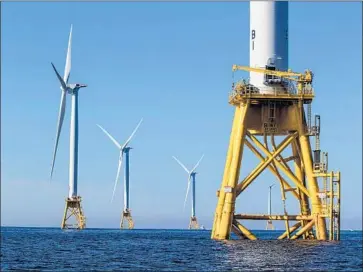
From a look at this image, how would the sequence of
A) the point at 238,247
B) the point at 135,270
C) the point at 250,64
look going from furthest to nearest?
the point at 250,64
the point at 238,247
the point at 135,270

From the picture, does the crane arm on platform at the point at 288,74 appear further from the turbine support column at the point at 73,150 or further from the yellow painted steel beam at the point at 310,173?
the turbine support column at the point at 73,150

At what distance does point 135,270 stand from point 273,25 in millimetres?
39944

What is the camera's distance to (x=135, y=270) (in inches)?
1831

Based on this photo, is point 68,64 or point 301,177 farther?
point 68,64

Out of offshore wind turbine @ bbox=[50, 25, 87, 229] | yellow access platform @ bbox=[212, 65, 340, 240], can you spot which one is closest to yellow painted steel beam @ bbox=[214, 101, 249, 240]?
yellow access platform @ bbox=[212, 65, 340, 240]

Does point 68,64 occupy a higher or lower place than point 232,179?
higher

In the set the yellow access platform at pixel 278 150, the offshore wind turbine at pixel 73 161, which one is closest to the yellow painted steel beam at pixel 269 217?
the yellow access platform at pixel 278 150

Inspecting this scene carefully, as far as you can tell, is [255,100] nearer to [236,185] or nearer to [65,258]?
[236,185]

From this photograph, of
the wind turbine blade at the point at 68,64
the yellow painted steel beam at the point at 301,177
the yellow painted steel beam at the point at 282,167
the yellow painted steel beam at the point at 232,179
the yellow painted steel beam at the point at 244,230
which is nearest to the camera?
the yellow painted steel beam at the point at 232,179

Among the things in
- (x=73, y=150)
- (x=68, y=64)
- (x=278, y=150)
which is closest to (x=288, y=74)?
(x=278, y=150)

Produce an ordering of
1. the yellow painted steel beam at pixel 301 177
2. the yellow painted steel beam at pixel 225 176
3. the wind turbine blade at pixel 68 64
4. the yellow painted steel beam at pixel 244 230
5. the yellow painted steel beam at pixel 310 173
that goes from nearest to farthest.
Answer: the yellow painted steel beam at pixel 310 173, the yellow painted steel beam at pixel 225 176, the yellow painted steel beam at pixel 244 230, the yellow painted steel beam at pixel 301 177, the wind turbine blade at pixel 68 64

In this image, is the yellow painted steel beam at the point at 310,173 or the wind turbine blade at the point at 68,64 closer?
the yellow painted steel beam at the point at 310,173

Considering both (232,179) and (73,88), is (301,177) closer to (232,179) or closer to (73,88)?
(232,179)

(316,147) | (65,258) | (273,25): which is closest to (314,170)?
(316,147)
